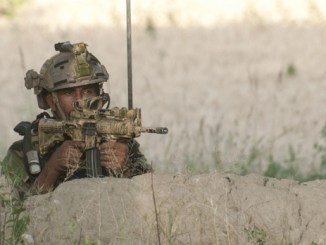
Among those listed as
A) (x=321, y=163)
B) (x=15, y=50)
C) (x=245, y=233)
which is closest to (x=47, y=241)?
(x=245, y=233)

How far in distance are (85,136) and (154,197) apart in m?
0.75

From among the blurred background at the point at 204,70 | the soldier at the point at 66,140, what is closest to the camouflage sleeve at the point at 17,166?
the soldier at the point at 66,140

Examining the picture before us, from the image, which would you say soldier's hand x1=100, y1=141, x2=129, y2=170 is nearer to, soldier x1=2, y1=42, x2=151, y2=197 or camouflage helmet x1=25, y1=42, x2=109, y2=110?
soldier x1=2, y1=42, x2=151, y2=197

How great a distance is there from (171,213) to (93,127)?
799mm

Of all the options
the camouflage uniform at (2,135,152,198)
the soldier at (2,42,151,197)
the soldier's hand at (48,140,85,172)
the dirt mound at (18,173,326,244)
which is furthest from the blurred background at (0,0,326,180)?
the dirt mound at (18,173,326,244)

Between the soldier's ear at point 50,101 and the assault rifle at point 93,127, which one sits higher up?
the soldier's ear at point 50,101

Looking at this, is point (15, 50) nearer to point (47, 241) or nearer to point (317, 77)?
point (317, 77)

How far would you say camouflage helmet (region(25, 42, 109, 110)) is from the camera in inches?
290

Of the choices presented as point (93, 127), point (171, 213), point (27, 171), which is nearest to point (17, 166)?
point (27, 171)

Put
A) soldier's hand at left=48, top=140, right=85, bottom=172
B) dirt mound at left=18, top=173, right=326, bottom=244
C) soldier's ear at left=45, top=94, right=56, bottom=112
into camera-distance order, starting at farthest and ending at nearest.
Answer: soldier's ear at left=45, top=94, right=56, bottom=112 → soldier's hand at left=48, top=140, right=85, bottom=172 → dirt mound at left=18, top=173, right=326, bottom=244

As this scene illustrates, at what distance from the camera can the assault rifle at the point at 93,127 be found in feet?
22.5

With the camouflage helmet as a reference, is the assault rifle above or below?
below

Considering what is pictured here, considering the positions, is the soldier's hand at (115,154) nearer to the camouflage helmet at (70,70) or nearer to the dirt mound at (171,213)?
the dirt mound at (171,213)

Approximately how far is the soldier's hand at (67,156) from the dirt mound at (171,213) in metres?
0.41
